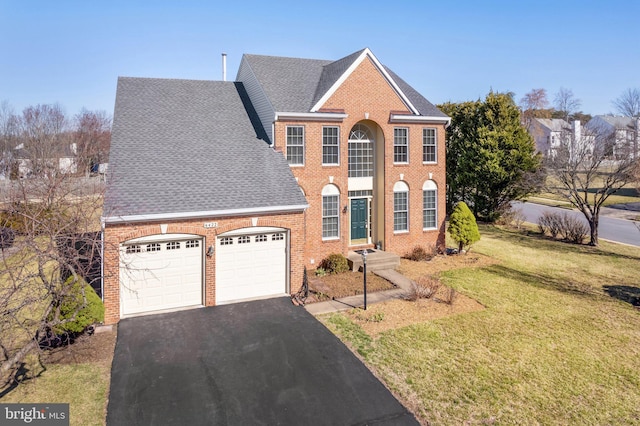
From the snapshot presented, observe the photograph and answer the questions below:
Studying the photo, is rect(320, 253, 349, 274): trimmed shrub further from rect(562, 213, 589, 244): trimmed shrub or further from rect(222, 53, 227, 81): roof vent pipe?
rect(562, 213, 589, 244): trimmed shrub

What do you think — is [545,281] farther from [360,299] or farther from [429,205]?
[360,299]

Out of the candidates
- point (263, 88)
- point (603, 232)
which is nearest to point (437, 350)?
point (263, 88)

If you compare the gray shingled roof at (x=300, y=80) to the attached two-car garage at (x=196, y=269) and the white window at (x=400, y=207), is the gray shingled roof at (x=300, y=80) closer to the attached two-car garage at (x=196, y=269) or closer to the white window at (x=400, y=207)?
the white window at (x=400, y=207)

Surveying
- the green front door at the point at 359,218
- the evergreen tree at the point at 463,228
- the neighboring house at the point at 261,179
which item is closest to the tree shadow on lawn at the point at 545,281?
the evergreen tree at the point at 463,228

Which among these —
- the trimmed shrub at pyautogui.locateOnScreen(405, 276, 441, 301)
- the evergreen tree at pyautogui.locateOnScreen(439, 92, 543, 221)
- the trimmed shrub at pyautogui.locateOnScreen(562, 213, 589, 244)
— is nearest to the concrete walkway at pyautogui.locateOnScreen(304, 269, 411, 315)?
the trimmed shrub at pyautogui.locateOnScreen(405, 276, 441, 301)

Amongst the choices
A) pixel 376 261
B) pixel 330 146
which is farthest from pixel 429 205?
pixel 330 146

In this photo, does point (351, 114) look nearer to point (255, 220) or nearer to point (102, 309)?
point (255, 220)
